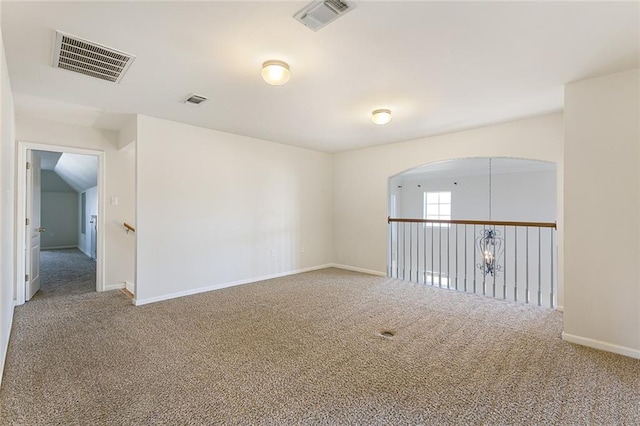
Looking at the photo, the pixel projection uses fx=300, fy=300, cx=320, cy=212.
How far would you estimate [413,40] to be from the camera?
2.07 m

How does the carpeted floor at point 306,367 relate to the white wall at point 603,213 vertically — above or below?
below

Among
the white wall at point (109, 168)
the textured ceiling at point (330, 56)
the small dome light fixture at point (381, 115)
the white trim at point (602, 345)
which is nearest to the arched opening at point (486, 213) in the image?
the small dome light fixture at point (381, 115)

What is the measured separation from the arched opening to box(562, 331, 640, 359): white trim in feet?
10.8

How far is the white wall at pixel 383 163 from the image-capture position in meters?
3.69

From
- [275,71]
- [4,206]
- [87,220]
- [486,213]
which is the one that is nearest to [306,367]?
[275,71]

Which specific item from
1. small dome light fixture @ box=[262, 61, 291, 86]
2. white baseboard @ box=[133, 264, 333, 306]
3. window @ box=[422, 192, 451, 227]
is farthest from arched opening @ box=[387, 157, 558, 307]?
small dome light fixture @ box=[262, 61, 291, 86]

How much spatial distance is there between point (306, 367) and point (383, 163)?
386cm

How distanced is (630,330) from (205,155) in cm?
490

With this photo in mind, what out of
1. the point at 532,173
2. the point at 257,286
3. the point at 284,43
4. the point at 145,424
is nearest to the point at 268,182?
the point at 257,286

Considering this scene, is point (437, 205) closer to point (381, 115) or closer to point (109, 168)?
point (381, 115)

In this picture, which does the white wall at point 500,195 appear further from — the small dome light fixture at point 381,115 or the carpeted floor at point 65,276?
the carpeted floor at point 65,276

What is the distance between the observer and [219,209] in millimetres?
4461

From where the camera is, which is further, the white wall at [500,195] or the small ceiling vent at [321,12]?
the white wall at [500,195]

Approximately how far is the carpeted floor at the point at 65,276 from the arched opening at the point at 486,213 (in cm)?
536
